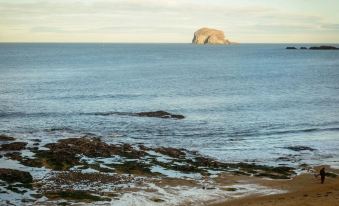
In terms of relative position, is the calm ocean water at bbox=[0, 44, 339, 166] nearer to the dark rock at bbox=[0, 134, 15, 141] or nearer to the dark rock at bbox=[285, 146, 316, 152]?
the dark rock at bbox=[285, 146, 316, 152]

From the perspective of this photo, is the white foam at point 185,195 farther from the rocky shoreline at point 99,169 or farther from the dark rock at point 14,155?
the dark rock at point 14,155

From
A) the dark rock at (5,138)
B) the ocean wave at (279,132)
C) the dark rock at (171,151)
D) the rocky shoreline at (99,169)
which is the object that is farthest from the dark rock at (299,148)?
the dark rock at (5,138)

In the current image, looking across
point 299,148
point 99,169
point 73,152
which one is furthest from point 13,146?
point 299,148

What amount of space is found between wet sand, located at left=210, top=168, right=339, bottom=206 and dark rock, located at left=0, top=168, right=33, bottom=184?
1223 centimetres

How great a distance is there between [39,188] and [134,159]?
921 cm

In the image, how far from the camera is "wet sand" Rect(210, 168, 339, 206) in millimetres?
24283

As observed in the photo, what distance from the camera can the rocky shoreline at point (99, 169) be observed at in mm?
26562

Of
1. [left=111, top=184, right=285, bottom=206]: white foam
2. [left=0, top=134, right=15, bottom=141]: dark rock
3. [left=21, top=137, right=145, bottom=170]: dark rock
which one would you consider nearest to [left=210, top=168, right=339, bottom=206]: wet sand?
[left=111, top=184, right=285, bottom=206]: white foam

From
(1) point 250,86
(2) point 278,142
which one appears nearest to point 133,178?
(2) point 278,142

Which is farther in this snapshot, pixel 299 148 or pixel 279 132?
pixel 279 132

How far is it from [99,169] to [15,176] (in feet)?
18.7

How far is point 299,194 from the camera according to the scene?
86.5 feet

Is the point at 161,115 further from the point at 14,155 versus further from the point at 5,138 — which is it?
the point at 14,155

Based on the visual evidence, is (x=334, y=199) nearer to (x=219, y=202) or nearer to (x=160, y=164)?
(x=219, y=202)
